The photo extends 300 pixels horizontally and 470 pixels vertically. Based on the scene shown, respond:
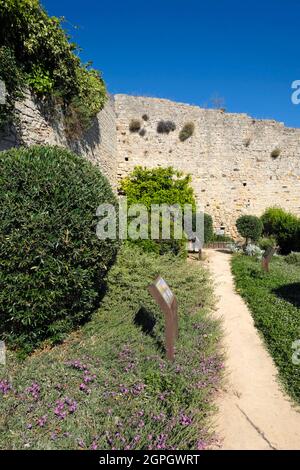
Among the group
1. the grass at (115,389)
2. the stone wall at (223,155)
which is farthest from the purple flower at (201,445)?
the stone wall at (223,155)

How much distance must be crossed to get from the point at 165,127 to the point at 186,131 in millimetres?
1063

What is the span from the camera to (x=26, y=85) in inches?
217

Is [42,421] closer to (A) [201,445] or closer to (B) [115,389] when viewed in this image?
(B) [115,389]

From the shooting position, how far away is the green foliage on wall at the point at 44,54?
5047 mm

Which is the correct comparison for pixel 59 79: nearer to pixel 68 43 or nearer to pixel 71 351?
pixel 68 43

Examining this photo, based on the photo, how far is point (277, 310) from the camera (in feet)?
15.5

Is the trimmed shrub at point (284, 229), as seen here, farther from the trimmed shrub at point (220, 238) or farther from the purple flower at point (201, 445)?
the purple flower at point (201, 445)

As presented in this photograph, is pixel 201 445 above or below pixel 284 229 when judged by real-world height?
below

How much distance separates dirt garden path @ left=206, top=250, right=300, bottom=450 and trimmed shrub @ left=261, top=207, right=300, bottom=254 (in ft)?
35.0

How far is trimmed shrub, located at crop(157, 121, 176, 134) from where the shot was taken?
13920 millimetres

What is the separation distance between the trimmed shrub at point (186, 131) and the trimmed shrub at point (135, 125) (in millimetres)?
2075

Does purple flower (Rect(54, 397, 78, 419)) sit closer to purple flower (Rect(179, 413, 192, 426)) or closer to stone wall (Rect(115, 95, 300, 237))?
purple flower (Rect(179, 413, 192, 426))

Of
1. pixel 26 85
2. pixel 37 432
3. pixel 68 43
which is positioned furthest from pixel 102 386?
pixel 68 43

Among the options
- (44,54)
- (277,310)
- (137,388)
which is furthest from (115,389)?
(44,54)
